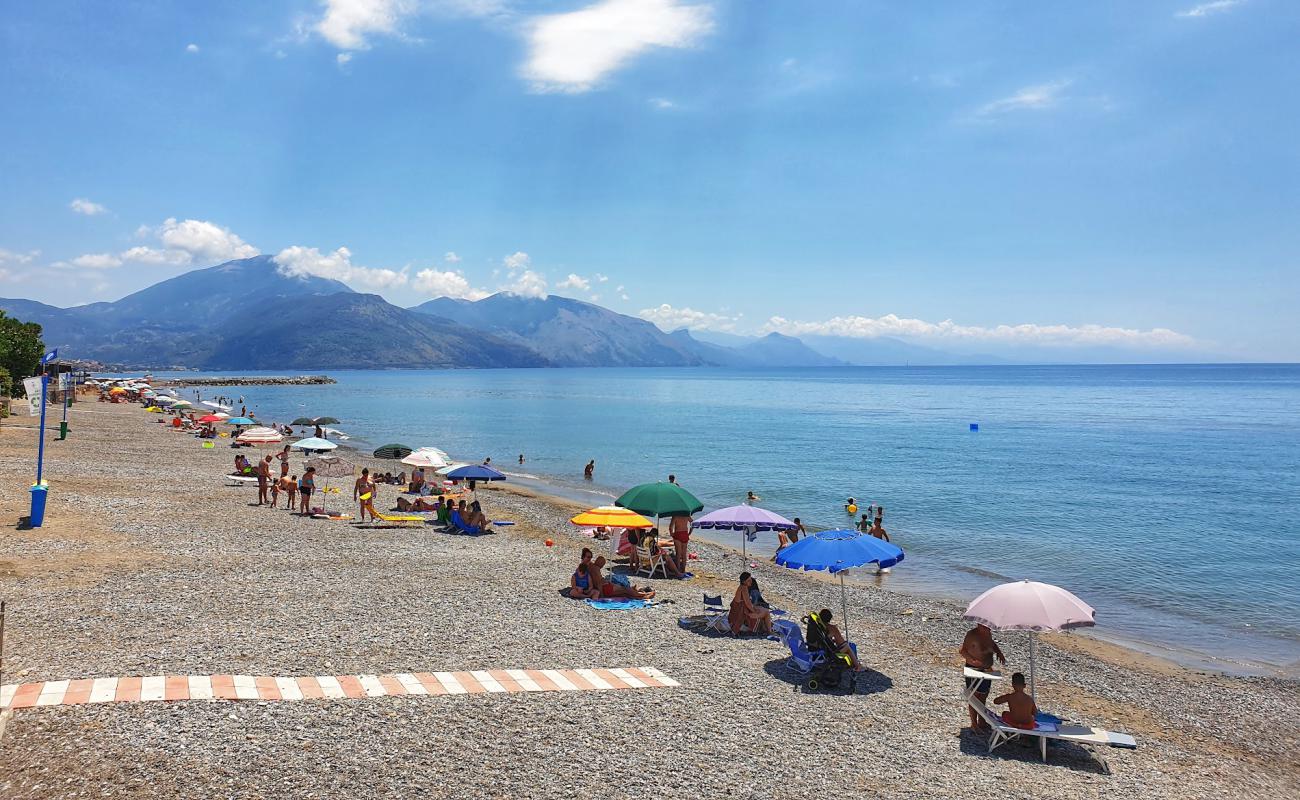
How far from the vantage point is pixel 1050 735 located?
1011 cm

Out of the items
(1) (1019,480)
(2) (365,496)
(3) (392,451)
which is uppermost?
(3) (392,451)

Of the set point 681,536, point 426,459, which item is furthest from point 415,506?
point 681,536

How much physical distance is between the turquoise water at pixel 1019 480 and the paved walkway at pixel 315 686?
1408cm

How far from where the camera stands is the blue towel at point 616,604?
1606cm

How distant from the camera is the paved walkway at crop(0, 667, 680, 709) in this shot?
29.7 feet

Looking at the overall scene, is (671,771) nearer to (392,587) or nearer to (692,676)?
(692,676)

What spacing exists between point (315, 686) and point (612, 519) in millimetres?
8612

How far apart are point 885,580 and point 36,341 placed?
212 ft

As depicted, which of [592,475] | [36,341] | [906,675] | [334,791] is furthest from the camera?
[36,341]

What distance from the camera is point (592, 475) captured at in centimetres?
4734

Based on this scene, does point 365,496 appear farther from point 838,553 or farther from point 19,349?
point 19,349

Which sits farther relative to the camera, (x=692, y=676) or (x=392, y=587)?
(x=392, y=587)

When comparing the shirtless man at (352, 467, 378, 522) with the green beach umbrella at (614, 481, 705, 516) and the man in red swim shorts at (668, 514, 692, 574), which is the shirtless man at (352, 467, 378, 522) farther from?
the man in red swim shorts at (668, 514, 692, 574)

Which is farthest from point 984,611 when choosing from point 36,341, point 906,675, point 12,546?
point 36,341
